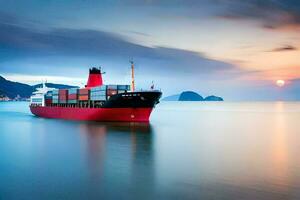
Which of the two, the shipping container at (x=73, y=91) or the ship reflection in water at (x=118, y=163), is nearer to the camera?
the ship reflection in water at (x=118, y=163)

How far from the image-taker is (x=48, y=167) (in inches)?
998

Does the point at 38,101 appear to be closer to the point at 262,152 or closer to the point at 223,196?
the point at 262,152

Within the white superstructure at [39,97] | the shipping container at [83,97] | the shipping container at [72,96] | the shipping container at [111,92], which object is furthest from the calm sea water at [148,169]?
the white superstructure at [39,97]

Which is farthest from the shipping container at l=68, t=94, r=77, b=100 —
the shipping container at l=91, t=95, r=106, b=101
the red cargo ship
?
the shipping container at l=91, t=95, r=106, b=101

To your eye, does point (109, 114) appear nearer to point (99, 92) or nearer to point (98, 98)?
point (98, 98)

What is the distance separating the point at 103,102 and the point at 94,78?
1469 centimetres

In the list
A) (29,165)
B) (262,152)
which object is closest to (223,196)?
(29,165)

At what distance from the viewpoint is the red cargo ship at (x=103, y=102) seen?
179 ft

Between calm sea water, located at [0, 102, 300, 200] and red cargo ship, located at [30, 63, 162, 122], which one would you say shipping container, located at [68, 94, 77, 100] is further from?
calm sea water, located at [0, 102, 300, 200]

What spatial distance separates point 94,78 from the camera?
7212 cm

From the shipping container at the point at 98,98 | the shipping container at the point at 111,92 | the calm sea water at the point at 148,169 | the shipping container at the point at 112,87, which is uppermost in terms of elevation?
the shipping container at the point at 112,87

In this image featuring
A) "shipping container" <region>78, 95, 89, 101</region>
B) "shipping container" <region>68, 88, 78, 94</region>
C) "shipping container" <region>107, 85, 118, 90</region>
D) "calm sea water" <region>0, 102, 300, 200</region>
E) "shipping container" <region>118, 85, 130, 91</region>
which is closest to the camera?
"calm sea water" <region>0, 102, 300, 200</region>

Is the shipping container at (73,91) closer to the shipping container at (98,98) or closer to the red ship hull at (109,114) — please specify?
the red ship hull at (109,114)

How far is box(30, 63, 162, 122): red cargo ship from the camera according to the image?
54.7m
